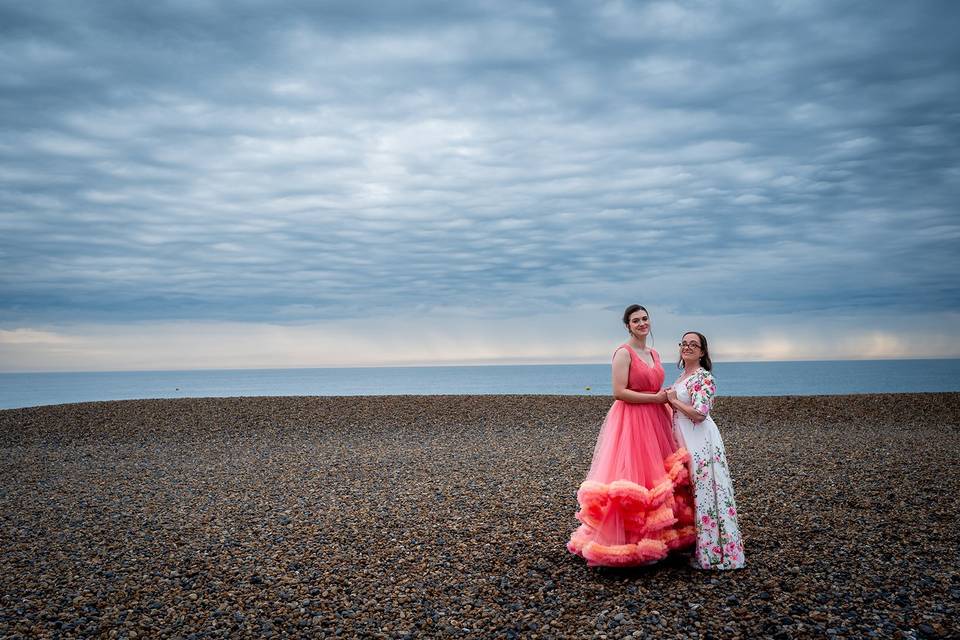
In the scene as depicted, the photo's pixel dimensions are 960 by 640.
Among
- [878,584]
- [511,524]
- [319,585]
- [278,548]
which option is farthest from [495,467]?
[878,584]

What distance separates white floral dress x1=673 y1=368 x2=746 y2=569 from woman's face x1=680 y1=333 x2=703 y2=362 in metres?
0.14

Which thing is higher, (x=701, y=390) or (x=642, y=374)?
(x=642, y=374)

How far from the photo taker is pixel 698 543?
5867 millimetres

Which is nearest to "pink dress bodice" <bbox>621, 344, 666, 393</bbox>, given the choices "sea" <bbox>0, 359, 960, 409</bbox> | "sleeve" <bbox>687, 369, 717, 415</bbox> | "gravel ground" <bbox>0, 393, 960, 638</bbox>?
"sleeve" <bbox>687, 369, 717, 415</bbox>

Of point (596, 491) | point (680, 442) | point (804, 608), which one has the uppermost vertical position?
point (680, 442)

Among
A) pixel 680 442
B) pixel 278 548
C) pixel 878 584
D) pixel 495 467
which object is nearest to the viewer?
pixel 878 584

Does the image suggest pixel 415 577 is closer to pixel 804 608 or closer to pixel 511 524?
pixel 511 524

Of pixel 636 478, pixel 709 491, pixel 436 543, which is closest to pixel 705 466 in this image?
pixel 709 491

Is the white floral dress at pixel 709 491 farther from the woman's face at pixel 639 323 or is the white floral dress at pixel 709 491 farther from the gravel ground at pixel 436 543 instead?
the woman's face at pixel 639 323

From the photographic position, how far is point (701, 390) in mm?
5707

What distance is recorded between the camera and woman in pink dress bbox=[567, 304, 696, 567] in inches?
219

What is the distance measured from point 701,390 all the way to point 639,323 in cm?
79

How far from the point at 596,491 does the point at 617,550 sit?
521mm

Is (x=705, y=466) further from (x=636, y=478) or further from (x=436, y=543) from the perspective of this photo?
(x=436, y=543)
